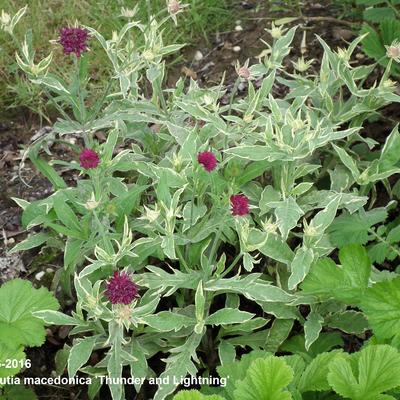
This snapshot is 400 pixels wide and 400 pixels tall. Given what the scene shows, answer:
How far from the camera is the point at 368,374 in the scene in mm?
1740

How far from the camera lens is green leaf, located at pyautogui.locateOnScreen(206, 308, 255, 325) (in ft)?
6.89

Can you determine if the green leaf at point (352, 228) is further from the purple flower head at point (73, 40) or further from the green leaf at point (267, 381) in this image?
the purple flower head at point (73, 40)

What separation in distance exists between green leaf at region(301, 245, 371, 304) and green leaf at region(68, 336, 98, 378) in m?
0.66

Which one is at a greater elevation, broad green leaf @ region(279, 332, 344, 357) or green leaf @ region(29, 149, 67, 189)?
green leaf @ region(29, 149, 67, 189)

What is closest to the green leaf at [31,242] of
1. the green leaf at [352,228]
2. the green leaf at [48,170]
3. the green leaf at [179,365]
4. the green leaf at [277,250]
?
the green leaf at [48,170]

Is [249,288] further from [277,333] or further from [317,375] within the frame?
[317,375]

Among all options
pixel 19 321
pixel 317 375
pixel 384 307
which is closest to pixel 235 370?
pixel 317 375

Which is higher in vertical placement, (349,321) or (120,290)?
(120,290)

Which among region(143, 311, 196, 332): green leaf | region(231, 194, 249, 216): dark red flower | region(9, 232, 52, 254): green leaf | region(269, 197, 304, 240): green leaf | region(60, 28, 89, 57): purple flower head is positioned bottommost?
region(143, 311, 196, 332): green leaf

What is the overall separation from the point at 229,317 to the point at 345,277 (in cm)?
36

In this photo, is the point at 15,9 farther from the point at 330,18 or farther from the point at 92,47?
the point at 330,18

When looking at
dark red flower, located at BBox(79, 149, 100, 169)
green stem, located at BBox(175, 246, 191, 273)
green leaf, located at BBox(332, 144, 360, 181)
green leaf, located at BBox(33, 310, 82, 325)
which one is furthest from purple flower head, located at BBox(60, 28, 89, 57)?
green leaf, located at BBox(332, 144, 360, 181)

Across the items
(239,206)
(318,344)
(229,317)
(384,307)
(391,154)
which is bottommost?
(318,344)

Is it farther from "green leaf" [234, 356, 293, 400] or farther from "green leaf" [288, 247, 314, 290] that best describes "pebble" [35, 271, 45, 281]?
"green leaf" [234, 356, 293, 400]
